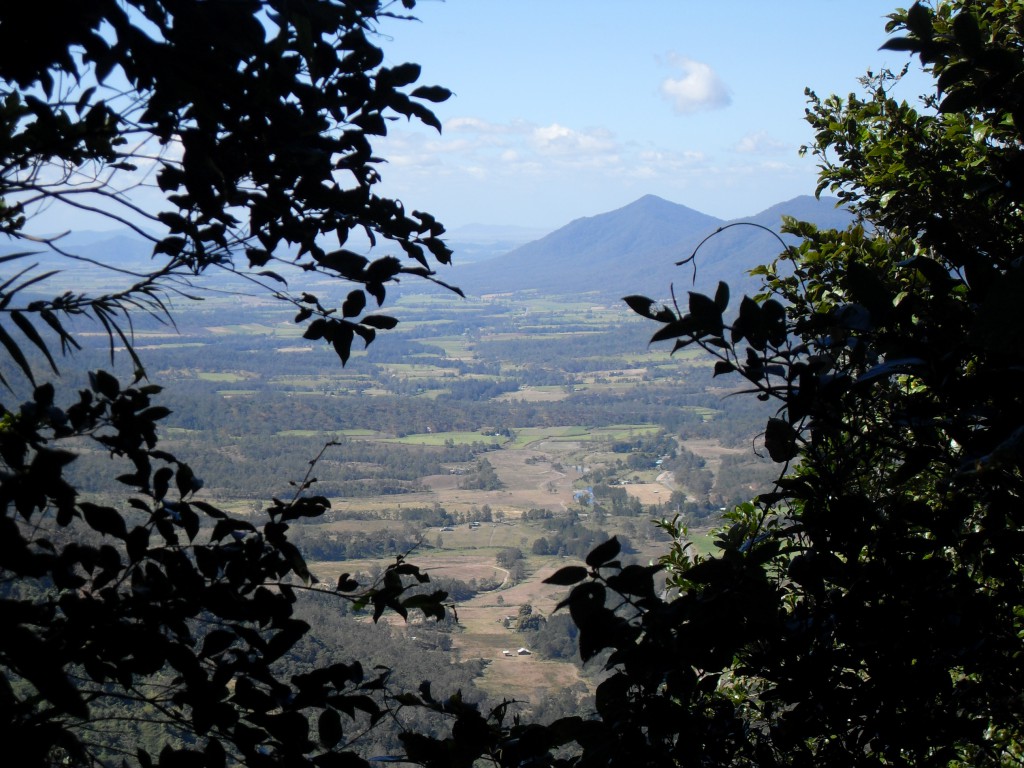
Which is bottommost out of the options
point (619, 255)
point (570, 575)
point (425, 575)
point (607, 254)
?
point (425, 575)

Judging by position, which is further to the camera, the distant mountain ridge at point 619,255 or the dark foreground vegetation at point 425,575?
the distant mountain ridge at point 619,255

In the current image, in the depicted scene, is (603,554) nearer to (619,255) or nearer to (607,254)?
(619,255)

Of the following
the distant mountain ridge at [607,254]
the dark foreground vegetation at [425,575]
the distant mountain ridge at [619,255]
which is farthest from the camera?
the distant mountain ridge at [607,254]

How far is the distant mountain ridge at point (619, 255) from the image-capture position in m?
72.1

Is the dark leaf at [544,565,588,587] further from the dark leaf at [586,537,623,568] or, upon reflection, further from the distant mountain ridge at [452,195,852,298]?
the distant mountain ridge at [452,195,852,298]

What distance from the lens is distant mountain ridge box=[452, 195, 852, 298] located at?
7206cm

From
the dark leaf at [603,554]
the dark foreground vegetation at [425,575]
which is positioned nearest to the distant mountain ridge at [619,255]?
the dark foreground vegetation at [425,575]

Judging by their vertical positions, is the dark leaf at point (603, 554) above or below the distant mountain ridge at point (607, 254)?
below

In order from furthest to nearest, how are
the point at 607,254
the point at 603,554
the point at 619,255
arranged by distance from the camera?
1. the point at 607,254
2. the point at 619,255
3. the point at 603,554

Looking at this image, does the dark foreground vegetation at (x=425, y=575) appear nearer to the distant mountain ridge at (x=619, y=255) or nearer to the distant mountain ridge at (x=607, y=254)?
the distant mountain ridge at (x=619, y=255)

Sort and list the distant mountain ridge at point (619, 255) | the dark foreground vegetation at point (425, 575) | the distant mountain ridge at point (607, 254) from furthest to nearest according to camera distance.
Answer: the distant mountain ridge at point (607, 254) → the distant mountain ridge at point (619, 255) → the dark foreground vegetation at point (425, 575)

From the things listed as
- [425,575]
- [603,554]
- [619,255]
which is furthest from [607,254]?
[603,554]

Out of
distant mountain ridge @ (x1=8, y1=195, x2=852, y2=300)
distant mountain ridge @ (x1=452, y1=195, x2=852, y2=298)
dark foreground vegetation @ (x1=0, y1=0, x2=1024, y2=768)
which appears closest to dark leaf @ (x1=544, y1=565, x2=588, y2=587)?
dark foreground vegetation @ (x1=0, y1=0, x2=1024, y2=768)

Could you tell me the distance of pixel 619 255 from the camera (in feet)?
311
